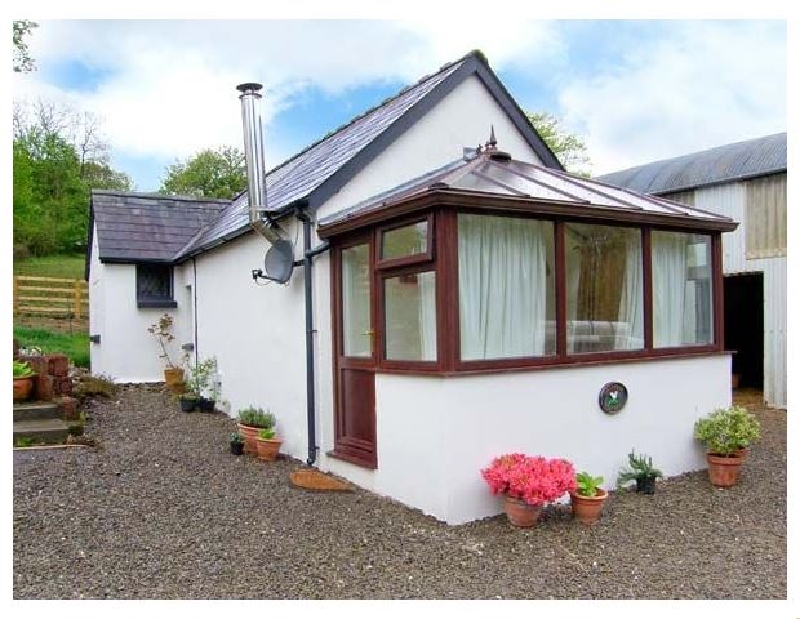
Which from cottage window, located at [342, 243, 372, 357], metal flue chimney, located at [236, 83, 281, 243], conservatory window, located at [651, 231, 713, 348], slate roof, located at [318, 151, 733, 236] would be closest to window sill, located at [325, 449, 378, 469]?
cottage window, located at [342, 243, 372, 357]

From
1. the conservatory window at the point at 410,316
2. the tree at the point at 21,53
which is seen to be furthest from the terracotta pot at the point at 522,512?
the tree at the point at 21,53


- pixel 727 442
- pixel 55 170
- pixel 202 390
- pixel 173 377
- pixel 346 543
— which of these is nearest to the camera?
pixel 346 543

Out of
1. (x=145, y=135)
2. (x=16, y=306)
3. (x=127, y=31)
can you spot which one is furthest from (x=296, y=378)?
(x=16, y=306)

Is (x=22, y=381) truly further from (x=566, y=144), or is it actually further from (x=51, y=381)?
(x=566, y=144)

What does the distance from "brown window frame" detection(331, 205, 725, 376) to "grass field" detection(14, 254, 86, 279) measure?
1639 cm

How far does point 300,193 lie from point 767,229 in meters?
8.69

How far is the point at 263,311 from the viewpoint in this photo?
8578mm

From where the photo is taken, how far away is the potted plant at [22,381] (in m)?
Result: 8.84

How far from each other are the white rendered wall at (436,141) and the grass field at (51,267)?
611 inches

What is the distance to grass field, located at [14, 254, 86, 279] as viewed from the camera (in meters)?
20.0

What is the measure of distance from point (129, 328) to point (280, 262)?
7099 mm

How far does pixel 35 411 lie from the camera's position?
28.0ft

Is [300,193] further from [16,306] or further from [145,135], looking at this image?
[16,306]

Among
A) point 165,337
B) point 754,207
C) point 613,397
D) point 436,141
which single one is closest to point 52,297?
point 165,337
